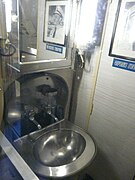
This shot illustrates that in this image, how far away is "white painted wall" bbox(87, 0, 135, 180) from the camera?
3.43 ft

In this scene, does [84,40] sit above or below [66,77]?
above

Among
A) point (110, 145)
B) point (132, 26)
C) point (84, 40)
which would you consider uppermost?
point (132, 26)

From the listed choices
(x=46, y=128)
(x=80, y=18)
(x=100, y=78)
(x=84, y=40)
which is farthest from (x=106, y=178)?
(x=80, y=18)

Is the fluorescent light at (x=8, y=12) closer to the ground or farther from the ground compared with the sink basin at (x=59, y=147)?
farther from the ground

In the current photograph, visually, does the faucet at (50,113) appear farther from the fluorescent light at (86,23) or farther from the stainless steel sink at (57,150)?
the fluorescent light at (86,23)

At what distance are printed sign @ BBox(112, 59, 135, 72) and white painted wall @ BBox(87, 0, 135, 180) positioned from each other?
3 cm

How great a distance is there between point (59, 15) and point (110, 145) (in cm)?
102

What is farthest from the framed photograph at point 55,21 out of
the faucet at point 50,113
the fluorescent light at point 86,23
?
the faucet at point 50,113

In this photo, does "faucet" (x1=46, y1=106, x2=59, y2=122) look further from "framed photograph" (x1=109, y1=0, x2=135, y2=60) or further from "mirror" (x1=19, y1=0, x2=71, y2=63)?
"framed photograph" (x1=109, y1=0, x2=135, y2=60)

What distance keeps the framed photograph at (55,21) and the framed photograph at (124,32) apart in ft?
1.12

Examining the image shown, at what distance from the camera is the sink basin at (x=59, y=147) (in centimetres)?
101

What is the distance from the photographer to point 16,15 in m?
0.79

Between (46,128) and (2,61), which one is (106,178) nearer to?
(46,128)

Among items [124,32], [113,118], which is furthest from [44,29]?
[113,118]
